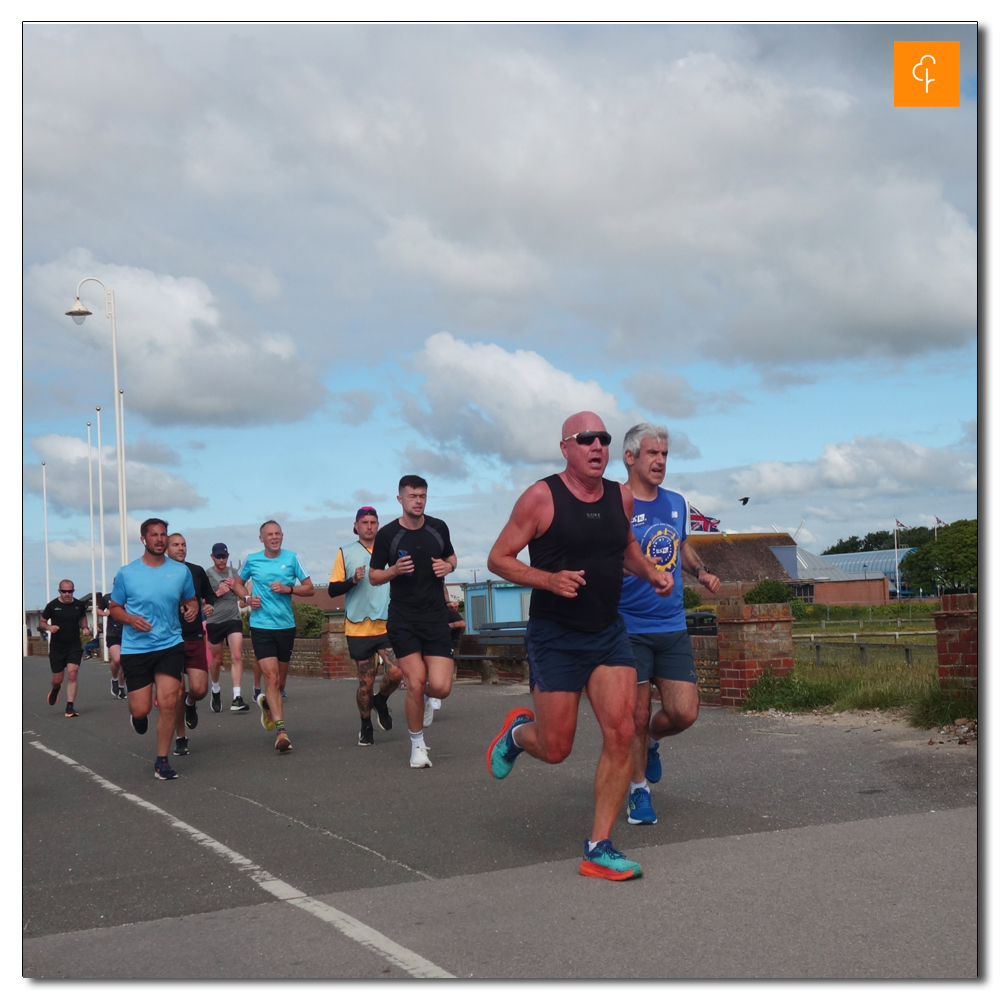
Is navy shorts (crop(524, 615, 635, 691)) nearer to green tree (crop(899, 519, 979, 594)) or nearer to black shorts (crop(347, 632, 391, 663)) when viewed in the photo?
black shorts (crop(347, 632, 391, 663))

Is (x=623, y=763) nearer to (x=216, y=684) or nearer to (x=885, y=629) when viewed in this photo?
(x=216, y=684)

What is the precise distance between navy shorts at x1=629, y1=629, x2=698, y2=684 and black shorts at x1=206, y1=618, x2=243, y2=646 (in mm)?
8984

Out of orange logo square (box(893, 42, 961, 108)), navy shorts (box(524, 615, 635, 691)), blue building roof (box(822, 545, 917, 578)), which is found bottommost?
blue building roof (box(822, 545, 917, 578))

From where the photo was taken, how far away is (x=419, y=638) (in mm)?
8766

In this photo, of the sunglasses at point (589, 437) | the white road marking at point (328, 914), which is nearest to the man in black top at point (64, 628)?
the white road marking at point (328, 914)

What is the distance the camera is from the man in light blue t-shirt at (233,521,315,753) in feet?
33.5

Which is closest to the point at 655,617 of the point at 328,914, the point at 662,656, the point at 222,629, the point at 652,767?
the point at 662,656

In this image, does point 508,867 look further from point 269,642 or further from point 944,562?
point 944,562

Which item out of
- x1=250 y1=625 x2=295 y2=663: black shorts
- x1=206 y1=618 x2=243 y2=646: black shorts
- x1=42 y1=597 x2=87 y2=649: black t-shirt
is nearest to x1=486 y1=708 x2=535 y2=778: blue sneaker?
x1=250 y1=625 x2=295 y2=663: black shorts

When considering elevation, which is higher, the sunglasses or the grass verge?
the sunglasses

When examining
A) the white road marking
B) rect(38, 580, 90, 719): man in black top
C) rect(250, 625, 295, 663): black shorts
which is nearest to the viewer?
the white road marking

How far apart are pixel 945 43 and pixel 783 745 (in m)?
5.82

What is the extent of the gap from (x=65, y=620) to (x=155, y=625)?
822cm

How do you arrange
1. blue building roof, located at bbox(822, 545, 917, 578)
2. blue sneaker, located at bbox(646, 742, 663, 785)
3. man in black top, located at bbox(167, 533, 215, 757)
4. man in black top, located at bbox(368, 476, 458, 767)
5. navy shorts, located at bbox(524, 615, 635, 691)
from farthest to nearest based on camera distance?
blue building roof, located at bbox(822, 545, 917, 578) < man in black top, located at bbox(167, 533, 215, 757) < man in black top, located at bbox(368, 476, 458, 767) < blue sneaker, located at bbox(646, 742, 663, 785) < navy shorts, located at bbox(524, 615, 635, 691)
